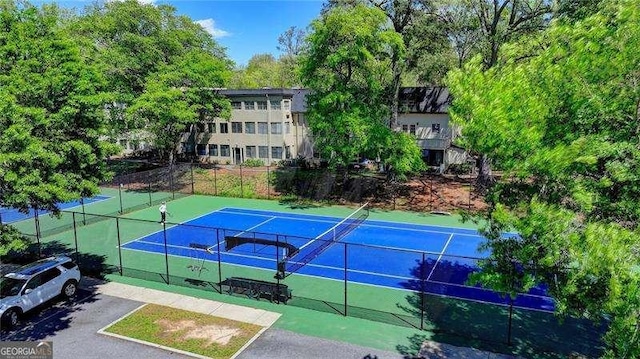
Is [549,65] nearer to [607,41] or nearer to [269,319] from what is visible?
[607,41]

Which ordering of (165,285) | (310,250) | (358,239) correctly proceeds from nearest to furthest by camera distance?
(165,285) < (310,250) < (358,239)

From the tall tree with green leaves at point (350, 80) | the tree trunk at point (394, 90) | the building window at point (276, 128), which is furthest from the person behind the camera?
the building window at point (276, 128)

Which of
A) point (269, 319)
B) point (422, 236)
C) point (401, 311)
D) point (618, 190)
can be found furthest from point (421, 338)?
point (422, 236)

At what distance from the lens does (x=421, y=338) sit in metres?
15.1

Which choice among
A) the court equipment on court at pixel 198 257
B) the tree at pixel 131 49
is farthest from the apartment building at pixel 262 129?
the court equipment on court at pixel 198 257

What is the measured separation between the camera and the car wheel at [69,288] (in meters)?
18.2

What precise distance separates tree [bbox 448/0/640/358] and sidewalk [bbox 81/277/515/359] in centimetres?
472

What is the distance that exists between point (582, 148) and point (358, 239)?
18328 mm

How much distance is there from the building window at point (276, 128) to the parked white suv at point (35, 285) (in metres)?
33.4

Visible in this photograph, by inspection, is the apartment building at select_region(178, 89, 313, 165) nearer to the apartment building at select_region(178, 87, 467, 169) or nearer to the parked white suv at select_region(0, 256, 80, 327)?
the apartment building at select_region(178, 87, 467, 169)

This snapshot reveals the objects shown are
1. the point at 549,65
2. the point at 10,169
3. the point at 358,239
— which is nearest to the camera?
the point at 549,65

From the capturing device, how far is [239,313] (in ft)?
55.9

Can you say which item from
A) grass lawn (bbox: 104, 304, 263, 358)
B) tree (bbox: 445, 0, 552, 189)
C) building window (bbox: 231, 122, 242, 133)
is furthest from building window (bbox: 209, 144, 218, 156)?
grass lawn (bbox: 104, 304, 263, 358)

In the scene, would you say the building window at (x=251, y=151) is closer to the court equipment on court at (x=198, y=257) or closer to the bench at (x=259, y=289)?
the court equipment on court at (x=198, y=257)
